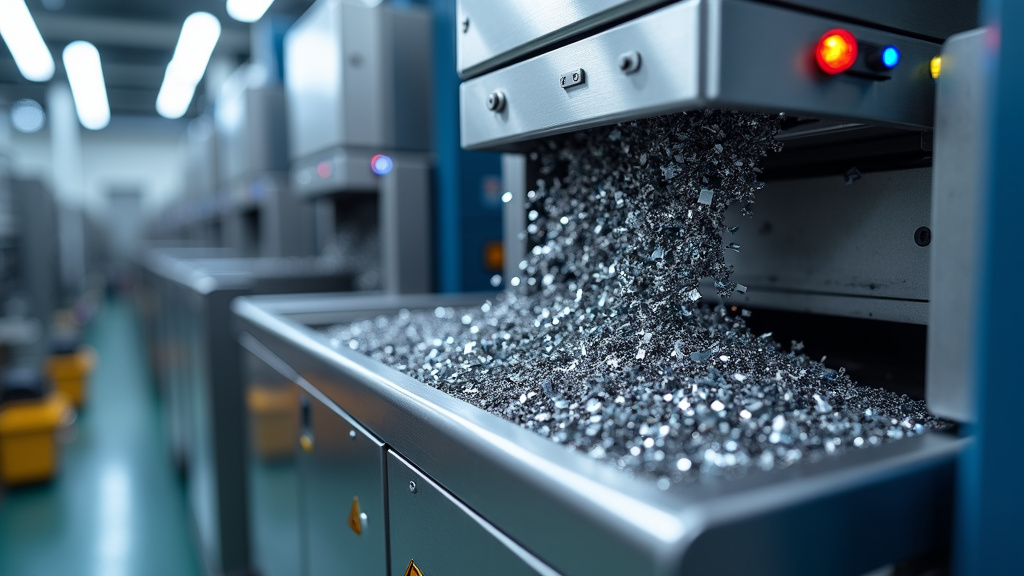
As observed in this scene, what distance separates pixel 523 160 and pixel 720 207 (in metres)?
0.42

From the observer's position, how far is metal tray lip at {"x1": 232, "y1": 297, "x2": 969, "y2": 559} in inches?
15.4

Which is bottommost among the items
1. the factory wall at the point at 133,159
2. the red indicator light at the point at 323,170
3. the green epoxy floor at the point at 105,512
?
the green epoxy floor at the point at 105,512

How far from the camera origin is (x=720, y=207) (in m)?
0.74

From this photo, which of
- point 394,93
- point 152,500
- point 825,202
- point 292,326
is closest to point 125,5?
point 152,500

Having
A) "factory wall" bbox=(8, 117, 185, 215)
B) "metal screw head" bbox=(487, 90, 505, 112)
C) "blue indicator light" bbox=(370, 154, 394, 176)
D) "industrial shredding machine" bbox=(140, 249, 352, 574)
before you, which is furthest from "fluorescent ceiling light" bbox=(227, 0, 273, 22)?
"factory wall" bbox=(8, 117, 185, 215)

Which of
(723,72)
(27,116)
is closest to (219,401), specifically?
(723,72)

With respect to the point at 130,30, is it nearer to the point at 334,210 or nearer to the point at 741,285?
the point at 334,210

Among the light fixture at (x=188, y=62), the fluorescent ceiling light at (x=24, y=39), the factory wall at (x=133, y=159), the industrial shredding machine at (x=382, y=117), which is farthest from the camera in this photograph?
the factory wall at (x=133, y=159)

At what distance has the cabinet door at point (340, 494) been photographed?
86 centimetres

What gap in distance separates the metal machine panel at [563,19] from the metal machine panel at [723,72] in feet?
0.04

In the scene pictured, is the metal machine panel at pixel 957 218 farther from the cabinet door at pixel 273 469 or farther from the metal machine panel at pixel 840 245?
the cabinet door at pixel 273 469

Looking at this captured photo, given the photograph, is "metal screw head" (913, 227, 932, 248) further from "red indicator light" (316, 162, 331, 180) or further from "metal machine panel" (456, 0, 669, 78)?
"red indicator light" (316, 162, 331, 180)

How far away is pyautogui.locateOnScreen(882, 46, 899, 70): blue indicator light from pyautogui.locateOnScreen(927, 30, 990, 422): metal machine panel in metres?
0.08

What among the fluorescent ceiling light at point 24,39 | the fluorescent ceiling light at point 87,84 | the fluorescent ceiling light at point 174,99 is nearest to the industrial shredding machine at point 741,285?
the fluorescent ceiling light at point 24,39
